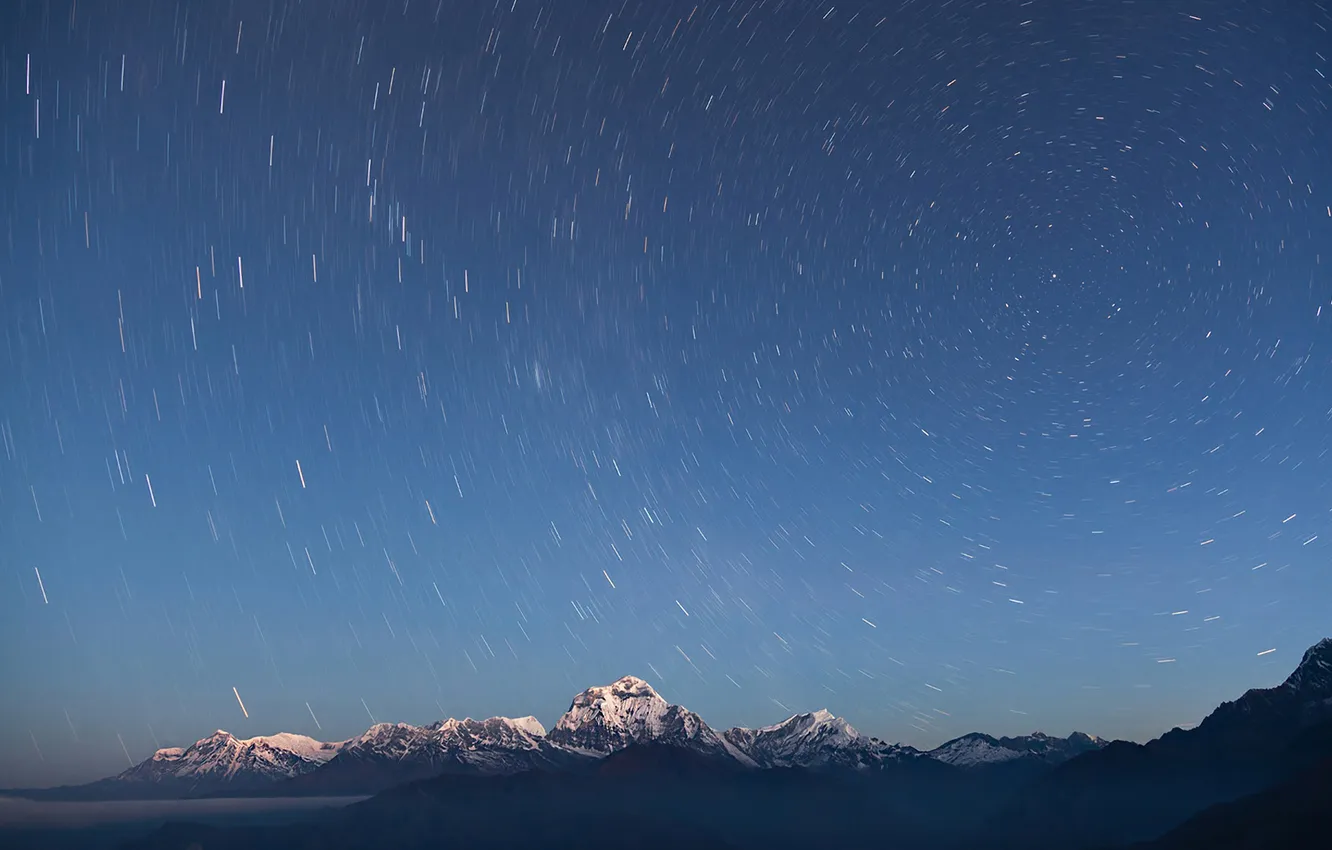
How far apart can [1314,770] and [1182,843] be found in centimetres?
3230

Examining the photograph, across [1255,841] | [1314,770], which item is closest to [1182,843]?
[1255,841]

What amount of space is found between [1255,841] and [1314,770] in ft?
104

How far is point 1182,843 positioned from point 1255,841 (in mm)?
19715

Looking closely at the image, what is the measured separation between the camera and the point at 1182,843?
583ft

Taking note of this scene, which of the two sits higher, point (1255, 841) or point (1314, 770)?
point (1314, 770)

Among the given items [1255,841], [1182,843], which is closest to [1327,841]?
[1255,841]

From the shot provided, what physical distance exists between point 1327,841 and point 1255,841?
52.0 feet

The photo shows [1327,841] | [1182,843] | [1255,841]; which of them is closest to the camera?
[1327,841]

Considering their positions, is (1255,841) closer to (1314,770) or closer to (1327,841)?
(1327,841)

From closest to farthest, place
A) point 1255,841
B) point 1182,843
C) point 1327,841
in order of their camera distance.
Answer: point 1327,841 → point 1255,841 → point 1182,843

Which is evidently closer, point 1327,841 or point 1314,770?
point 1327,841

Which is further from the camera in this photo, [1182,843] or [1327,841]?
[1182,843]

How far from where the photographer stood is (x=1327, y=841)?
146375 millimetres

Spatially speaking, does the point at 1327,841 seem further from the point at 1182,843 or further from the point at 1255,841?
the point at 1182,843
